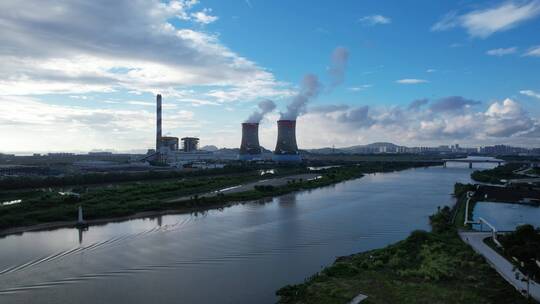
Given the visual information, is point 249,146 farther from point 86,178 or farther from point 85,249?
point 85,249

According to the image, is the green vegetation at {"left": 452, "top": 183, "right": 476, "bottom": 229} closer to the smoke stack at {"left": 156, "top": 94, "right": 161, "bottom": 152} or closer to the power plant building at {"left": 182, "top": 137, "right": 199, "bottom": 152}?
the smoke stack at {"left": 156, "top": 94, "right": 161, "bottom": 152}

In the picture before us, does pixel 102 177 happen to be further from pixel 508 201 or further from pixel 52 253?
pixel 508 201

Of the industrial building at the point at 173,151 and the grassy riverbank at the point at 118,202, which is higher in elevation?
the industrial building at the point at 173,151

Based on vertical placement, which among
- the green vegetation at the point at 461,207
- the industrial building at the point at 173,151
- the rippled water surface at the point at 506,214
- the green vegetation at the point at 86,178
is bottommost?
the rippled water surface at the point at 506,214

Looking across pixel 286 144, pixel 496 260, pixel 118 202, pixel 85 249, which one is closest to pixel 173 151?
pixel 286 144

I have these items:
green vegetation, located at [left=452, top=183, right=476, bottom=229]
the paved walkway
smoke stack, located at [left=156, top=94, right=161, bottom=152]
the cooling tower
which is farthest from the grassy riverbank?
the cooling tower

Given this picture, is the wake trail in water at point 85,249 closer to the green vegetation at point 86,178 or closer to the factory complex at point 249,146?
the green vegetation at point 86,178

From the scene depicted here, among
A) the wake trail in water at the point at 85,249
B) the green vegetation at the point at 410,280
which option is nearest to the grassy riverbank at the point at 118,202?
the wake trail in water at the point at 85,249
